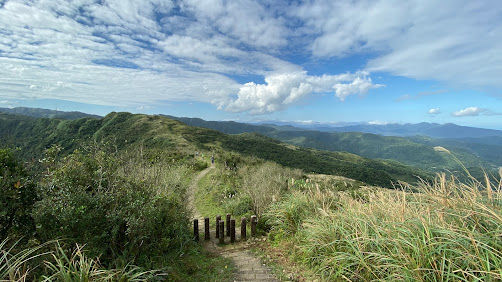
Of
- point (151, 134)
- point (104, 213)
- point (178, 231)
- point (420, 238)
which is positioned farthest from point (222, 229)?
point (151, 134)

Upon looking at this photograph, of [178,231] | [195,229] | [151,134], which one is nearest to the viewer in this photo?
[178,231]

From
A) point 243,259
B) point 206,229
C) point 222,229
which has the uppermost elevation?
point 222,229

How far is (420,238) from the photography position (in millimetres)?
3094

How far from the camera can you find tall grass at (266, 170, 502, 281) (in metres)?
2.62

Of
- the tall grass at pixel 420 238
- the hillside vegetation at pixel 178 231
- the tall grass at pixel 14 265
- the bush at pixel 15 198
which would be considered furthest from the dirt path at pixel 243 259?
the bush at pixel 15 198

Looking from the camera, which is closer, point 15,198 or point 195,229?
point 15,198

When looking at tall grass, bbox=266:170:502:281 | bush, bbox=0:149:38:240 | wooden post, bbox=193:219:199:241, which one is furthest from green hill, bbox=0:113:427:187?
bush, bbox=0:149:38:240

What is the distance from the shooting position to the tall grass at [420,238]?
2.62 meters

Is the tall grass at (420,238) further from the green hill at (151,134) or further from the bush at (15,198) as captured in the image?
the green hill at (151,134)

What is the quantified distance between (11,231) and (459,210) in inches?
246

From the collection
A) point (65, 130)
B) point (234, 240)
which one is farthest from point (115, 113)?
point (234, 240)

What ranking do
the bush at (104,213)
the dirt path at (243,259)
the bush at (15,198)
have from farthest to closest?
the dirt path at (243,259) → the bush at (104,213) → the bush at (15,198)

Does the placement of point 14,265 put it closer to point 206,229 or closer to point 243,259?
point 243,259

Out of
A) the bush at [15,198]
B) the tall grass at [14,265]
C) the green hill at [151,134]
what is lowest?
the green hill at [151,134]
